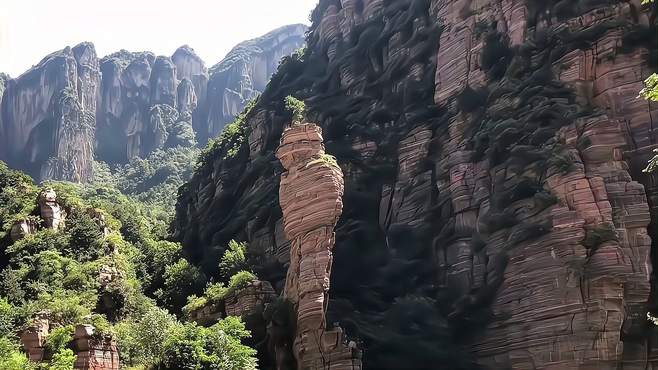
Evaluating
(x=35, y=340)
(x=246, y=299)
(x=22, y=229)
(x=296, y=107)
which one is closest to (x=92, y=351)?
(x=35, y=340)

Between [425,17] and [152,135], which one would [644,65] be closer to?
[425,17]

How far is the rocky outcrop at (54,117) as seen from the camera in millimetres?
108562

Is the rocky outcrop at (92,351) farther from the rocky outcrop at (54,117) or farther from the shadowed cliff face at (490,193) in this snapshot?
the rocky outcrop at (54,117)

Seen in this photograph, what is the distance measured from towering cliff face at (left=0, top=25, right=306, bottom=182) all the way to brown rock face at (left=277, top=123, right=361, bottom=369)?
297 ft

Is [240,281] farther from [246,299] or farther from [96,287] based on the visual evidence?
[96,287]

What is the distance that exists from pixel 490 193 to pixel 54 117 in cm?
10041

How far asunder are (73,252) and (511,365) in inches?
1089

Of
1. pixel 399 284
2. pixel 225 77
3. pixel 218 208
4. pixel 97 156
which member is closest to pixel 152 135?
pixel 97 156

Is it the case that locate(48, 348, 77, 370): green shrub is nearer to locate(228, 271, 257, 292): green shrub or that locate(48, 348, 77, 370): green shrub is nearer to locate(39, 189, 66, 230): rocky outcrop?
locate(228, 271, 257, 292): green shrub

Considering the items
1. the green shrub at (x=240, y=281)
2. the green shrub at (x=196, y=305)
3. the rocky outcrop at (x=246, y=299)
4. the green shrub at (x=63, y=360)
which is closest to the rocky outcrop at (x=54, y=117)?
the green shrub at (x=196, y=305)

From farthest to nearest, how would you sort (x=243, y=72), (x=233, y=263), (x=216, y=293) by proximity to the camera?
(x=243, y=72), (x=233, y=263), (x=216, y=293)

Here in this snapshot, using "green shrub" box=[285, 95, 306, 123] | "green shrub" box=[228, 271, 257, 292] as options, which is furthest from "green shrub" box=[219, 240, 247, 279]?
"green shrub" box=[285, 95, 306, 123]

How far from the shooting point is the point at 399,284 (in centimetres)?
3134

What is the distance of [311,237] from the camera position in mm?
24453
